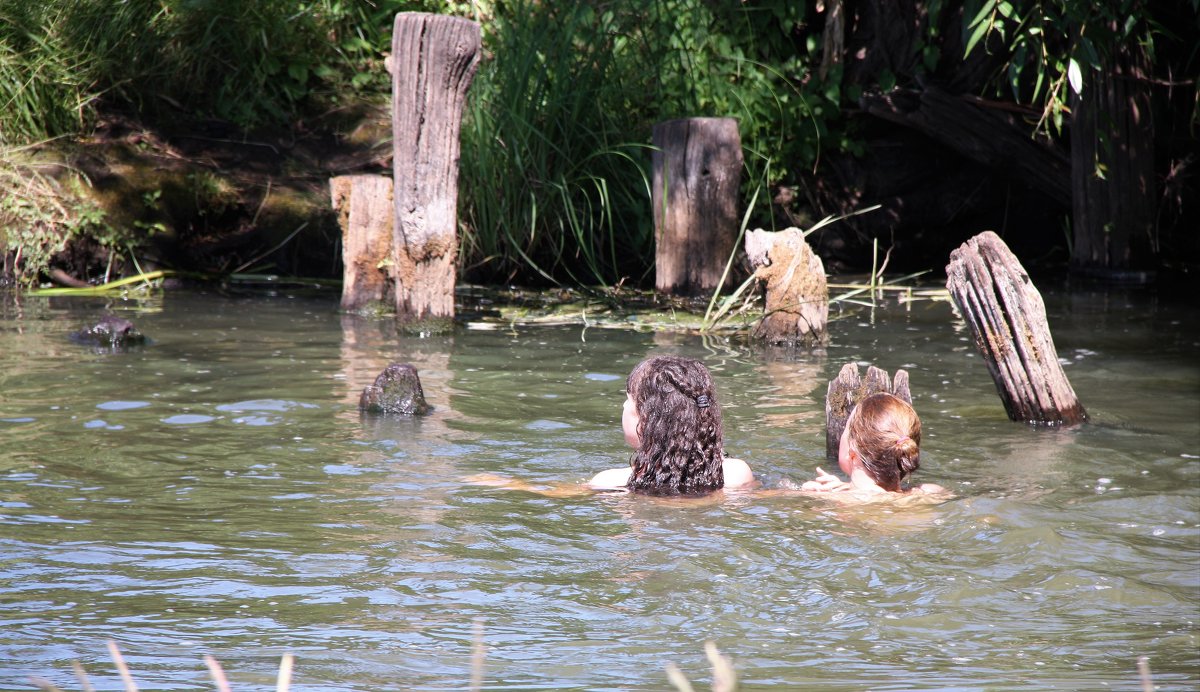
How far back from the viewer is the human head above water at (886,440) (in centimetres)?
538

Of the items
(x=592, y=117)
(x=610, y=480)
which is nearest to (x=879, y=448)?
(x=610, y=480)

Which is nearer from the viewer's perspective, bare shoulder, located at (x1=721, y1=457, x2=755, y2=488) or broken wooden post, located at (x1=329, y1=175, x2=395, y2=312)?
bare shoulder, located at (x1=721, y1=457, x2=755, y2=488)

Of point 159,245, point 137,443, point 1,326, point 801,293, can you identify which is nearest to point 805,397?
point 801,293

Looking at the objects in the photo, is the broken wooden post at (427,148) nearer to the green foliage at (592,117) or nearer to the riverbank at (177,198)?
the green foliage at (592,117)

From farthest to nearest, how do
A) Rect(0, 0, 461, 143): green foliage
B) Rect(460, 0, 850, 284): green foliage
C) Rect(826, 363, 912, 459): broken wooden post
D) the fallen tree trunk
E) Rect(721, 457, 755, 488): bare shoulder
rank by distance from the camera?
Rect(0, 0, 461, 143): green foliage < the fallen tree trunk < Rect(460, 0, 850, 284): green foliage < Rect(826, 363, 912, 459): broken wooden post < Rect(721, 457, 755, 488): bare shoulder

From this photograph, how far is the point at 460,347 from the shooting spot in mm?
9375

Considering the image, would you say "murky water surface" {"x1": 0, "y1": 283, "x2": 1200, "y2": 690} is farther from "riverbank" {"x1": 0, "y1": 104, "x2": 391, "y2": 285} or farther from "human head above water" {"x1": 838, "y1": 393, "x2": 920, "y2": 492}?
"riverbank" {"x1": 0, "y1": 104, "x2": 391, "y2": 285}

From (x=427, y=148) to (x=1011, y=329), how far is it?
4492 mm

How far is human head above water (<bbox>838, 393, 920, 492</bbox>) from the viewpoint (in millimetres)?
5383

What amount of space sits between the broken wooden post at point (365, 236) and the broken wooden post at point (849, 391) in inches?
199

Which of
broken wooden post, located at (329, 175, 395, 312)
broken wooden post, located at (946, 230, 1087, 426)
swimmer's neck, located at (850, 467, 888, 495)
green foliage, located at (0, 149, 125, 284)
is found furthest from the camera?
green foliage, located at (0, 149, 125, 284)

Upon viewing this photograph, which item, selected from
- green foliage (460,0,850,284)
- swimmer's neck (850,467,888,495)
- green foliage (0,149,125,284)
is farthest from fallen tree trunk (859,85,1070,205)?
swimmer's neck (850,467,888,495)

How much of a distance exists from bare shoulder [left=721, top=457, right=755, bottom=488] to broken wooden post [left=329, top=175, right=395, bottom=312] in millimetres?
5355

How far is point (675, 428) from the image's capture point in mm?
5367
